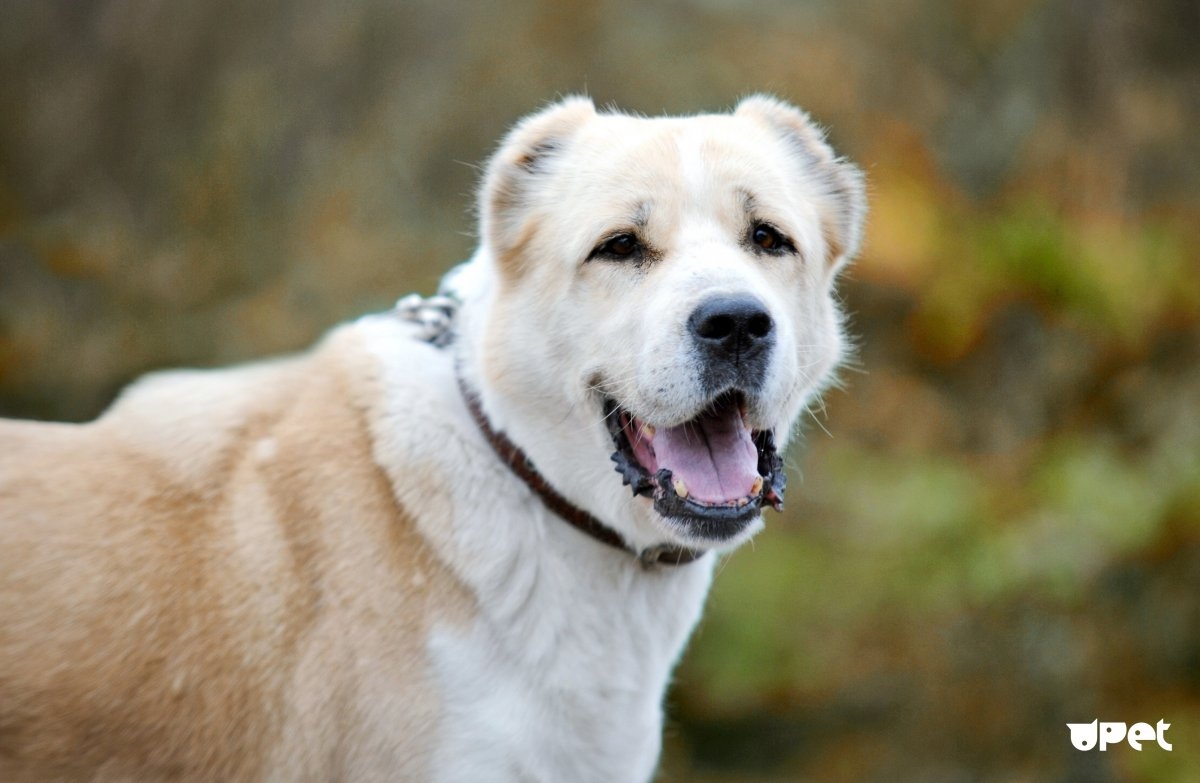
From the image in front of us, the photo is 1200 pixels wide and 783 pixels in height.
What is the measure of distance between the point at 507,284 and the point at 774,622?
10.9ft

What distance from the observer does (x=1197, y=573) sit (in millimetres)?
5574

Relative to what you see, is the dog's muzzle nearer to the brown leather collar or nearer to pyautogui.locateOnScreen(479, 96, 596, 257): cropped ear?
the brown leather collar

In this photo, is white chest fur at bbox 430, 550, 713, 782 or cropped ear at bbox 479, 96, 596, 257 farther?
cropped ear at bbox 479, 96, 596, 257

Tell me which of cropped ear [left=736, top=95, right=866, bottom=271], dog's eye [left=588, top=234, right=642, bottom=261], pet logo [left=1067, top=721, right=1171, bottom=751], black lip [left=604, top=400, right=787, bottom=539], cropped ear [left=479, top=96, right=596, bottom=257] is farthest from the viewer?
pet logo [left=1067, top=721, right=1171, bottom=751]

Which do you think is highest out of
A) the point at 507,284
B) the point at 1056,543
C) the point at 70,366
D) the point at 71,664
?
the point at 1056,543

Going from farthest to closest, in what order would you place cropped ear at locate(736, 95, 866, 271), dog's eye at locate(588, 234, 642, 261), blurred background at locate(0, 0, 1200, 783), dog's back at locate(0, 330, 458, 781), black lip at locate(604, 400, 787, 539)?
blurred background at locate(0, 0, 1200, 783) → cropped ear at locate(736, 95, 866, 271) → dog's eye at locate(588, 234, 642, 261) → black lip at locate(604, 400, 787, 539) → dog's back at locate(0, 330, 458, 781)

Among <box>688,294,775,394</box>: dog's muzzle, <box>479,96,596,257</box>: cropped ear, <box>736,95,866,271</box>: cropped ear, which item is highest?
<box>736,95,866,271</box>: cropped ear

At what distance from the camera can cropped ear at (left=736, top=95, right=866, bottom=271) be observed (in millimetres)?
2855

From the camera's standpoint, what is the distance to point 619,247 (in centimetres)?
246

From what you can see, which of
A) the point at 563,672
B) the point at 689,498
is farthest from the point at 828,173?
the point at 563,672

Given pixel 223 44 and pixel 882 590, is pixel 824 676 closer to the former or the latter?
pixel 882 590

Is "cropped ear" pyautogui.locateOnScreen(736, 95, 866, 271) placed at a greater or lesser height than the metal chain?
greater

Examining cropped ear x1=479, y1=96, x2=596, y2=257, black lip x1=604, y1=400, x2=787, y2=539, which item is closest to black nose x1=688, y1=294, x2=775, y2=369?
black lip x1=604, y1=400, x2=787, y2=539

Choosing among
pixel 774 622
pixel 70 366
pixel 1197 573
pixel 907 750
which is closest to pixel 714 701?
pixel 774 622
